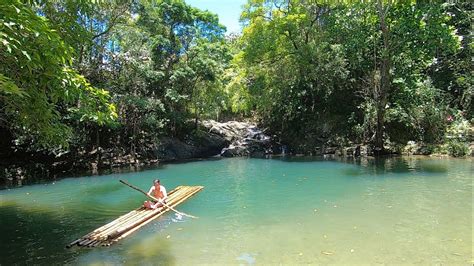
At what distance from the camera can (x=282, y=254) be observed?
7.93 metres

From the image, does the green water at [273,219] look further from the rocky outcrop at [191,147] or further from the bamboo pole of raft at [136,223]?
the rocky outcrop at [191,147]

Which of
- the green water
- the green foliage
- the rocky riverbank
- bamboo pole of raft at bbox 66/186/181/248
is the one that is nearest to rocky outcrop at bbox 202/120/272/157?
the rocky riverbank

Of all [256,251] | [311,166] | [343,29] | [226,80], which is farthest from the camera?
[226,80]

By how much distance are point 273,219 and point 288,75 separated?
1774 cm

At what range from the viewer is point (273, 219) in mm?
10664

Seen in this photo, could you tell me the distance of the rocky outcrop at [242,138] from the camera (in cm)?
2905

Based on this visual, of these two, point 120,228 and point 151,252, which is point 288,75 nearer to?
point 120,228

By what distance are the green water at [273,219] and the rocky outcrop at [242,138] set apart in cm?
1015

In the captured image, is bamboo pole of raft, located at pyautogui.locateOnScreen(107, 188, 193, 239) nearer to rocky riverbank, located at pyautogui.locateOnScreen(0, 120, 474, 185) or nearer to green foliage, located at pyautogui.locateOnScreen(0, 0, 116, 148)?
green foliage, located at pyautogui.locateOnScreen(0, 0, 116, 148)

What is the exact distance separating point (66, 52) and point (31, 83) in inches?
50.2

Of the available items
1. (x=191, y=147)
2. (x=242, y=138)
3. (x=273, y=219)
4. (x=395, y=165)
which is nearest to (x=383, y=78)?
(x=395, y=165)

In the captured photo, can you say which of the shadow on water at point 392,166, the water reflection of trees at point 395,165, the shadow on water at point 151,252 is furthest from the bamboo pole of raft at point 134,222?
the water reflection of trees at point 395,165

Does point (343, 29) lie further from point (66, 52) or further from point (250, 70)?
point (66, 52)

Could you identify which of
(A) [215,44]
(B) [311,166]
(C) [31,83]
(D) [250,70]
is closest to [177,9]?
(A) [215,44]
